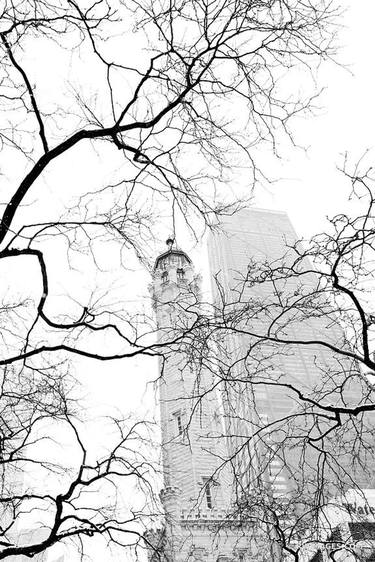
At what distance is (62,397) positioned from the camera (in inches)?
254

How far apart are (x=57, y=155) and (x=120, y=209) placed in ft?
3.24

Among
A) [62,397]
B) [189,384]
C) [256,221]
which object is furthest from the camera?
[256,221]

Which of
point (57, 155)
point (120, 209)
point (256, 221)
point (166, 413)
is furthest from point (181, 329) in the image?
point (256, 221)

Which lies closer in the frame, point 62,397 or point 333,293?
point 333,293

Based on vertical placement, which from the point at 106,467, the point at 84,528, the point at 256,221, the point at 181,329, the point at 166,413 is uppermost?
the point at 256,221

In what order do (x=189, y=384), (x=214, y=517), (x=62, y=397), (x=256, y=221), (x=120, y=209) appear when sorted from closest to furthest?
(x=120, y=209) → (x=62, y=397) → (x=214, y=517) → (x=189, y=384) → (x=256, y=221)

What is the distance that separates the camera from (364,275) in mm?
4801

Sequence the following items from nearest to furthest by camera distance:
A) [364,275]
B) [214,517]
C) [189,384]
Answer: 1. [364,275]
2. [214,517]
3. [189,384]

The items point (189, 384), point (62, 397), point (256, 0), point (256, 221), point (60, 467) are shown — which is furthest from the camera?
point (256, 221)

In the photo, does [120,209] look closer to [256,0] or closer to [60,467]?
[256,0]

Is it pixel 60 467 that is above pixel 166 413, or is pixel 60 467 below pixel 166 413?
below

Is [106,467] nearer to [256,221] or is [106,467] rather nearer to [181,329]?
[181,329]

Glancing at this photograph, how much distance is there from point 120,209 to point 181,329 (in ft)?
5.14

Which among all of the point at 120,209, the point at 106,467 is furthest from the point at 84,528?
the point at 120,209
